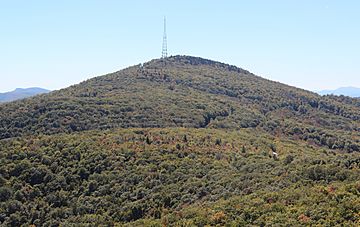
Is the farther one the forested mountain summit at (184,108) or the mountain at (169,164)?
the forested mountain summit at (184,108)

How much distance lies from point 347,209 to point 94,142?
183 ft

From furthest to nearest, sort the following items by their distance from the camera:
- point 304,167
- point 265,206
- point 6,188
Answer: point 6,188 < point 304,167 < point 265,206

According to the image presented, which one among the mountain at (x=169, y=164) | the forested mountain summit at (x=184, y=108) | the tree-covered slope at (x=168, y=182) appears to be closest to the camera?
the tree-covered slope at (x=168, y=182)

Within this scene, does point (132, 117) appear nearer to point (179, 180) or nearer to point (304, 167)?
point (179, 180)

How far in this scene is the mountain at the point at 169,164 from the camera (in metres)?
43.6

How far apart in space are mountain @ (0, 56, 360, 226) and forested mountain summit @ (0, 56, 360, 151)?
474 mm

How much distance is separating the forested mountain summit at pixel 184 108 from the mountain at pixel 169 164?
1.56 ft

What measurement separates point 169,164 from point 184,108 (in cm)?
5800

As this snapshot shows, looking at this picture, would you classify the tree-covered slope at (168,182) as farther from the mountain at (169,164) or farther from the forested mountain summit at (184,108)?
the forested mountain summit at (184,108)

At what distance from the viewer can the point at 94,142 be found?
8212 centimetres

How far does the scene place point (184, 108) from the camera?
126 meters

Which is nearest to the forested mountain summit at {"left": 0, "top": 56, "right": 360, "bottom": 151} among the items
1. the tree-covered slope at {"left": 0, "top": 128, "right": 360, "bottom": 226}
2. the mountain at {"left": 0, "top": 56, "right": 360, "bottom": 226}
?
the mountain at {"left": 0, "top": 56, "right": 360, "bottom": 226}

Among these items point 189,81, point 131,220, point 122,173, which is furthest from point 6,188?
point 189,81

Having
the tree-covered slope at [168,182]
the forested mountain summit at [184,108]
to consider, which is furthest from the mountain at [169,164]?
the forested mountain summit at [184,108]
